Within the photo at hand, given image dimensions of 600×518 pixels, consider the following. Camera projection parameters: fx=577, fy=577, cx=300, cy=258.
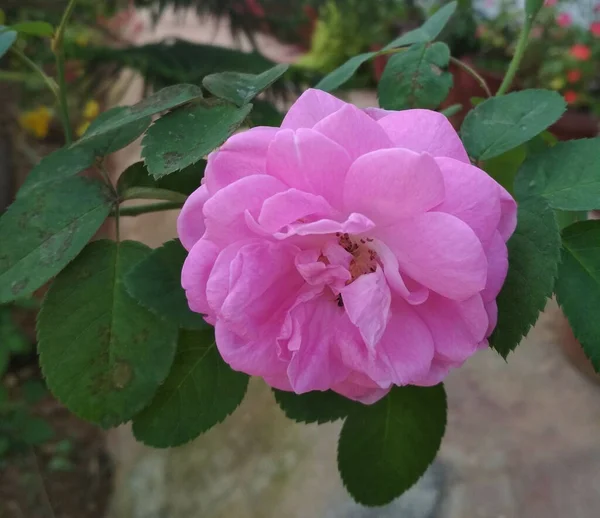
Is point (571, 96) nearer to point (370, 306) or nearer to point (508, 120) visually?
point (508, 120)

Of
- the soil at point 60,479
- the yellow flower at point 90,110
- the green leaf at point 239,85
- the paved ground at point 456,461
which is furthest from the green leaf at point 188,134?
the yellow flower at point 90,110

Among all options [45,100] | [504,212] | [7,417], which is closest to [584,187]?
[504,212]

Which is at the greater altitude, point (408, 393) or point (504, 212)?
point (504, 212)

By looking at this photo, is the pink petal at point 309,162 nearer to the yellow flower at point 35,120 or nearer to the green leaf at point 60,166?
the green leaf at point 60,166

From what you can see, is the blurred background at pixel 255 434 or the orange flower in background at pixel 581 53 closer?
the blurred background at pixel 255 434

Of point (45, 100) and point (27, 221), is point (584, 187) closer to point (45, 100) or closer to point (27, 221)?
point (27, 221)

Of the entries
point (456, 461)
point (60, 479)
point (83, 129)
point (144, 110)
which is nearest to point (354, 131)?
point (144, 110)
